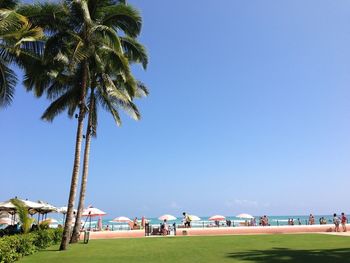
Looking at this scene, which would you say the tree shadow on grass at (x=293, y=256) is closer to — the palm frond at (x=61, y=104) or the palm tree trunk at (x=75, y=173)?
the palm tree trunk at (x=75, y=173)

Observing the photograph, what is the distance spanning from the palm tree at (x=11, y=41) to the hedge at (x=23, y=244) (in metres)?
5.48

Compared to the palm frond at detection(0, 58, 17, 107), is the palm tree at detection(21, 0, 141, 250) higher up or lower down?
higher up

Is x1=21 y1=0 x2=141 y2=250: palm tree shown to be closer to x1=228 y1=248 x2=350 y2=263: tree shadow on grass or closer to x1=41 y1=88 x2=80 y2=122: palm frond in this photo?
x1=41 y1=88 x2=80 y2=122: palm frond

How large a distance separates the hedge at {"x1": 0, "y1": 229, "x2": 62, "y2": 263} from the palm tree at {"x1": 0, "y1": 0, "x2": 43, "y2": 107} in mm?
5475

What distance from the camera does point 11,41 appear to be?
13.9 m

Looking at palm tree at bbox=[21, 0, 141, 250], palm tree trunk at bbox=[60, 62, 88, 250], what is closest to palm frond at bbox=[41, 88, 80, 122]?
palm tree at bbox=[21, 0, 141, 250]

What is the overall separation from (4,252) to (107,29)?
11.8 metres

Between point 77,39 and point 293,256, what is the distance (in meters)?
14.5

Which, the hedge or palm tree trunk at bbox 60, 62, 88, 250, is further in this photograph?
palm tree trunk at bbox 60, 62, 88, 250

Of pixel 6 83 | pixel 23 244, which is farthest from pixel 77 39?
pixel 23 244

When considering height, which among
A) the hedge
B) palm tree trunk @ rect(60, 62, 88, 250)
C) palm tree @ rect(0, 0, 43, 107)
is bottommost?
the hedge

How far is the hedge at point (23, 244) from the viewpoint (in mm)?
12750

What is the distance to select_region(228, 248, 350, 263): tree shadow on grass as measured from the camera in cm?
1318

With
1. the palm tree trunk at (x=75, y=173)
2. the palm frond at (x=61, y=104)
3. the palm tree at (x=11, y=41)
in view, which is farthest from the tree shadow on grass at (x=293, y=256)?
the palm frond at (x=61, y=104)
